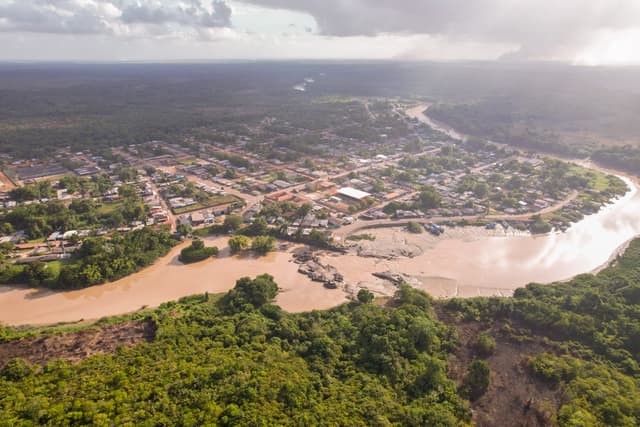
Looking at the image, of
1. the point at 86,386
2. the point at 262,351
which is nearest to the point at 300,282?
the point at 262,351

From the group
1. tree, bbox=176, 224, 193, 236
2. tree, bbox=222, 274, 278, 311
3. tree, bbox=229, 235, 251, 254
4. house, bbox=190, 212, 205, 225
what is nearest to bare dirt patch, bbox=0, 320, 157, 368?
tree, bbox=222, 274, 278, 311

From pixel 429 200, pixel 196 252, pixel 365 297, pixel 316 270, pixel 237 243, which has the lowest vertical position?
pixel 316 270

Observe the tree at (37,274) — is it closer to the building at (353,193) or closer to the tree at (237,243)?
the tree at (237,243)

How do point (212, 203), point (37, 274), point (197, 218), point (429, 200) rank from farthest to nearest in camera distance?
point (212, 203) → point (429, 200) → point (197, 218) → point (37, 274)

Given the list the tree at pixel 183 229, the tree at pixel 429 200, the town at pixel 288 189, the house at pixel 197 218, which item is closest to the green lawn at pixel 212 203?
the town at pixel 288 189

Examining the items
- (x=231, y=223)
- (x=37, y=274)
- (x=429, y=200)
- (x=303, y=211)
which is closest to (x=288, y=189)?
(x=303, y=211)

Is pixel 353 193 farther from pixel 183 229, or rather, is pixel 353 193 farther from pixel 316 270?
pixel 183 229

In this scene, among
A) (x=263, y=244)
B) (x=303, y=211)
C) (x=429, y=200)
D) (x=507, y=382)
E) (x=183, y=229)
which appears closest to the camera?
(x=507, y=382)
